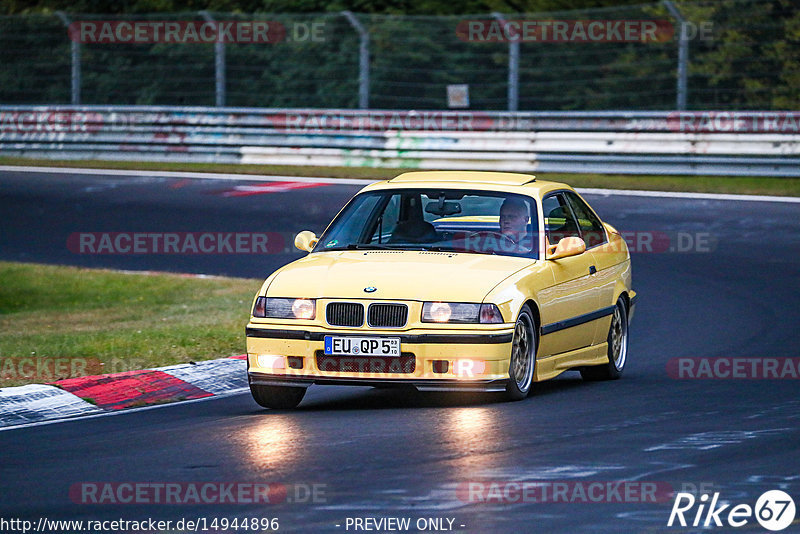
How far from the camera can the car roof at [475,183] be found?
10.1 meters

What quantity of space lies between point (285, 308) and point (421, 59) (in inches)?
662

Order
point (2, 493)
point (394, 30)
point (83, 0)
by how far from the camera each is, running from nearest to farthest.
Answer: point (2, 493)
point (394, 30)
point (83, 0)

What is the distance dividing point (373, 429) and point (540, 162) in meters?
15.7

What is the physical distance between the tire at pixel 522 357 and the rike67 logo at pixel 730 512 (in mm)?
2668

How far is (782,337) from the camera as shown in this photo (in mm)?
12289

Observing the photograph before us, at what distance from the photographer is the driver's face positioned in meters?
9.88

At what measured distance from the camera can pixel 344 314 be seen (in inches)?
348

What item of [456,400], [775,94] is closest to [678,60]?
[775,94]

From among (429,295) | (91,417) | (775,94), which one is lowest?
(91,417)

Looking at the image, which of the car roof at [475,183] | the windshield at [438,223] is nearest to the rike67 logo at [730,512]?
the windshield at [438,223]

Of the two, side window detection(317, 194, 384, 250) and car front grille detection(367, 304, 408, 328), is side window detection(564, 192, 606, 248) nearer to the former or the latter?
side window detection(317, 194, 384, 250)

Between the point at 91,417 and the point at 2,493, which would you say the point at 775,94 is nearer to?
the point at 91,417

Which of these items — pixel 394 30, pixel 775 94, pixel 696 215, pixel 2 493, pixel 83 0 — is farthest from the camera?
pixel 83 0

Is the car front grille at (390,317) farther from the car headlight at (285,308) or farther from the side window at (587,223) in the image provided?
Answer: the side window at (587,223)
